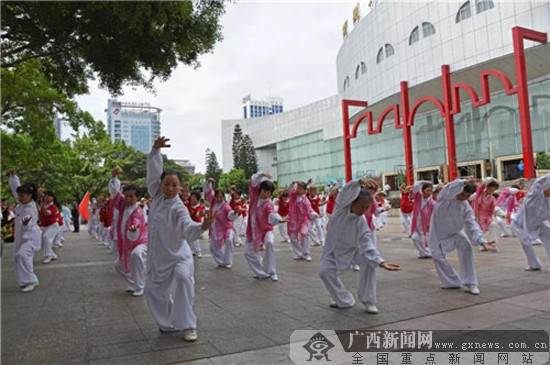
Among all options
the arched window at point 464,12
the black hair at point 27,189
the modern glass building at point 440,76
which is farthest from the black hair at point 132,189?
the arched window at point 464,12

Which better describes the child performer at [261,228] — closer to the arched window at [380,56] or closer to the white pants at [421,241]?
the white pants at [421,241]

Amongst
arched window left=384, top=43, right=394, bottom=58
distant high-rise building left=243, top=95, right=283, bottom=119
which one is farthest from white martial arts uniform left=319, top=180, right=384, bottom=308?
distant high-rise building left=243, top=95, right=283, bottom=119

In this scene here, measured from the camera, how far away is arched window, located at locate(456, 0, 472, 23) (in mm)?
27939

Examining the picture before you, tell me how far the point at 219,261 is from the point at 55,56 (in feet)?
18.3

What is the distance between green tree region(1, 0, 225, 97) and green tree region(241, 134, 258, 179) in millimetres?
63377

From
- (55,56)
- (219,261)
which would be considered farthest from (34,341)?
(55,56)

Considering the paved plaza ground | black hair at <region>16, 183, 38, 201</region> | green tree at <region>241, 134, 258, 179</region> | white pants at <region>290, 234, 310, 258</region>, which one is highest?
green tree at <region>241, 134, 258, 179</region>

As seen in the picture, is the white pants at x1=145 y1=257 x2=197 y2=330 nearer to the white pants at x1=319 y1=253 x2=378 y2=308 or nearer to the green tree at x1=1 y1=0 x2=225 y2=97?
the white pants at x1=319 y1=253 x2=378 y2=308

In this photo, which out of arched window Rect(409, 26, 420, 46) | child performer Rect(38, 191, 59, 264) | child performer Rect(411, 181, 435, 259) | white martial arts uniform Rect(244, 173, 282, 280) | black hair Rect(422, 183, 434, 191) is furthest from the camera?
arched window Rect(409, 26, 420, 46)

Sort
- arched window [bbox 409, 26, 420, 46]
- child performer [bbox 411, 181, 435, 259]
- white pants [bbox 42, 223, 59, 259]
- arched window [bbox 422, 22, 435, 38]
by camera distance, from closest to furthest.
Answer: child performer [bbox 411, 181, 435, 259] < white pants [bbox 42, 223, 59, 259] < arched window [bbox 422, 22, 435, 38] < arched window [bbox 409, 26, 420, 46]

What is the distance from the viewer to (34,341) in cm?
407

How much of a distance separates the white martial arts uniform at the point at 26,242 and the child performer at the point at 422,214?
6976 millimetres

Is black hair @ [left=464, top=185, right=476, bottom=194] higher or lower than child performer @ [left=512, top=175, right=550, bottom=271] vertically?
higher

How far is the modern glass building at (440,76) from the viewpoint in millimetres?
26656
